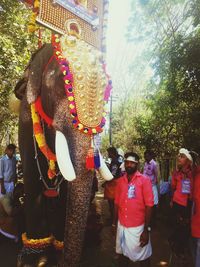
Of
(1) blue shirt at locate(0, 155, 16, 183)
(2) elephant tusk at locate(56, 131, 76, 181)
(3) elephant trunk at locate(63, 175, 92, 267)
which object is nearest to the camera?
(2) elephant tusk at locate(56, 131, 76, 181)

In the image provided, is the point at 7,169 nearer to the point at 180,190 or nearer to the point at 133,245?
the point at 180,190

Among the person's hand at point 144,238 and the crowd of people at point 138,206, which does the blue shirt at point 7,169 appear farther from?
the person's hand at point 144,238

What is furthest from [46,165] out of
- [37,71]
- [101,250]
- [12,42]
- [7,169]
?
[12,42]

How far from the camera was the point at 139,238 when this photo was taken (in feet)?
12.0

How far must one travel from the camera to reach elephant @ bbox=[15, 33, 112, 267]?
3053 millimetres

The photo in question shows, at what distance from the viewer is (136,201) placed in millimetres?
3701

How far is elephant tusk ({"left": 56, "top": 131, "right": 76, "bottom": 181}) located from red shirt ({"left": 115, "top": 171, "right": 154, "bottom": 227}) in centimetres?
110

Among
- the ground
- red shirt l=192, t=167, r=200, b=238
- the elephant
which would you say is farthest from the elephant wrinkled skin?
red shirt l=192, t=167, r=200, b=238

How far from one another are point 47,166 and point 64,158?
119cm

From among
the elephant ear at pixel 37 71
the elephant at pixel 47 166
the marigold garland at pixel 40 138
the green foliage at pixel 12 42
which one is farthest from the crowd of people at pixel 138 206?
the green foliage at pixel 12 42

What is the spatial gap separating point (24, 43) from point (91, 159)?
20.7ft

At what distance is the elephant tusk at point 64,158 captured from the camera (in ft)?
9.28

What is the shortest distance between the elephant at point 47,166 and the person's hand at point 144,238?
32.2 inches

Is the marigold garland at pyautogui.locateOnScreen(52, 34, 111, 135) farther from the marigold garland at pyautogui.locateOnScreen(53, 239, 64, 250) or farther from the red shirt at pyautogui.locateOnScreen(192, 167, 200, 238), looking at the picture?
the marigold garland at pyautogui.locateOnScreen(53, 239, 64, 250)
